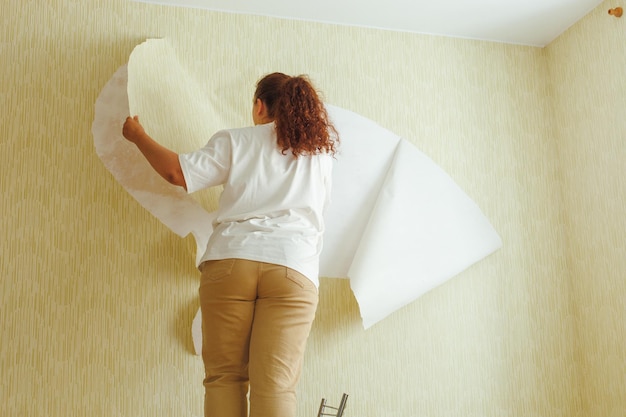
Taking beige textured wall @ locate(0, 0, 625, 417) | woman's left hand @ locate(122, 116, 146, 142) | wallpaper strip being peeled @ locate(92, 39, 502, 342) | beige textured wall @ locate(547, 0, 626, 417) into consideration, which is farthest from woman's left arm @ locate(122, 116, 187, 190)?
beige textured wall @ locate(547, 0, 626, 417)

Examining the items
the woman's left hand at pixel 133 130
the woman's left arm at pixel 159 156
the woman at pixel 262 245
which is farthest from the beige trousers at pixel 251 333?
the woman's left hand at pixel 133 130

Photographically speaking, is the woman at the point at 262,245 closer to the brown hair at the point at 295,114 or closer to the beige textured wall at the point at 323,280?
the brown hair at the point at 295,114

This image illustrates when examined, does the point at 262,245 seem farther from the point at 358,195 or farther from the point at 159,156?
the point at 358,195

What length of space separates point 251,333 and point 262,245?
0.75ft

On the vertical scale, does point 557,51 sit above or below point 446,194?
above

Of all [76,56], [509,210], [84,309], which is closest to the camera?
[84,309]

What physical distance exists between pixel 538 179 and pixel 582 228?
0.27 m

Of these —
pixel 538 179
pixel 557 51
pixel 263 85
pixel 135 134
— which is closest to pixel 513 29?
pixel 557 51

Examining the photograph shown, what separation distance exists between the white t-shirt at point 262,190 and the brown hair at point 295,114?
0.03 meters

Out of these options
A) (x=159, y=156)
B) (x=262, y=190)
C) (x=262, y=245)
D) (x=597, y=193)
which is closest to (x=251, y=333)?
(x=262, y=245)

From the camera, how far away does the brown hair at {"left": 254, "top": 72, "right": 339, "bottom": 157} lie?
174 centimetres

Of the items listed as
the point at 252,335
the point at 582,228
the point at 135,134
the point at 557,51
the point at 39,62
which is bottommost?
the point at 252,335

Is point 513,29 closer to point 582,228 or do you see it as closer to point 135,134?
point 582,228

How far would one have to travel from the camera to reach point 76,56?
2232 mm
